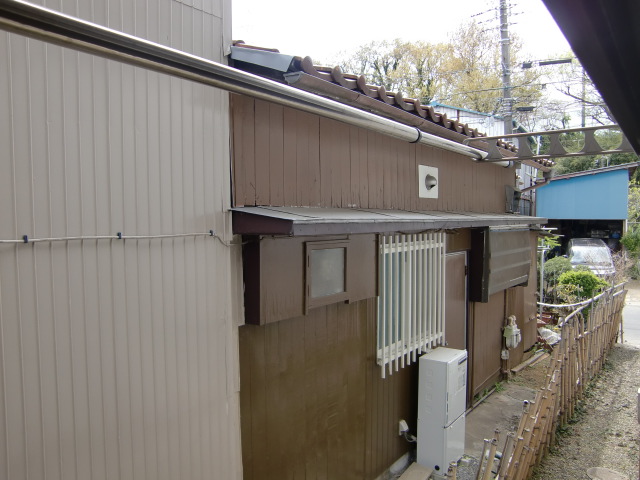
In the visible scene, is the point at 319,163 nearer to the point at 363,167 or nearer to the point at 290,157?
the point at 290,157

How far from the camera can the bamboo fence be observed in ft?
14.0

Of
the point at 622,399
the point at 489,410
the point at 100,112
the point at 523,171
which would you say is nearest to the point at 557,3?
the point at 100,112

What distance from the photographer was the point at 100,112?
2.69 metres

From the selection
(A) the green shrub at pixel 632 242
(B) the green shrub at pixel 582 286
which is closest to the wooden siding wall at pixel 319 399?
(B) the green shrub at pixel 582 286

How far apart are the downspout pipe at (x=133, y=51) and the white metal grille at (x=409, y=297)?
3099 millimetres

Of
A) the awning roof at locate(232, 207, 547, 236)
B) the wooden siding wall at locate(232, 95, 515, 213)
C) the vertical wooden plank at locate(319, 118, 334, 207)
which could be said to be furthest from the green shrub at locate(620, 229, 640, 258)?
the vertical wooden plank at locate(319, 118, 334, 207)

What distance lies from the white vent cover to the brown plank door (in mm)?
985

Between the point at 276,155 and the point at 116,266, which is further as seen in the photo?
the point at 276,155

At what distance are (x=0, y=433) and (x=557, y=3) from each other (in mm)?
2805

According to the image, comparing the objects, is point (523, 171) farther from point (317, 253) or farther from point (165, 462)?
point (165, 462)

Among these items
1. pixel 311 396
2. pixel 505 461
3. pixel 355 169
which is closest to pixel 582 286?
pixel 505 461

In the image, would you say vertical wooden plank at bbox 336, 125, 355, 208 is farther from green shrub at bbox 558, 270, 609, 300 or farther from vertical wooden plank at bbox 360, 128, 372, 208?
green shrub at bbox 558, 270, 609, 300

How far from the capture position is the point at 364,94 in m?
4.50

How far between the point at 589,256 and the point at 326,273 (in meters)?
18.9
